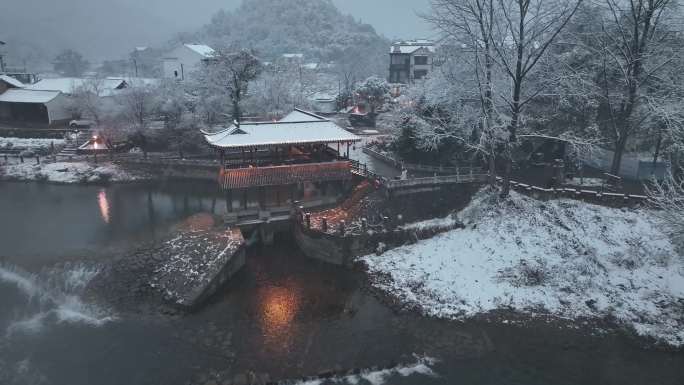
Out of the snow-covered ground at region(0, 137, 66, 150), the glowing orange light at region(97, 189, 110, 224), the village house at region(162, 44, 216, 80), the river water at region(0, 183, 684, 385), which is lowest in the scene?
the river water at region(0, 183, 684, 385)

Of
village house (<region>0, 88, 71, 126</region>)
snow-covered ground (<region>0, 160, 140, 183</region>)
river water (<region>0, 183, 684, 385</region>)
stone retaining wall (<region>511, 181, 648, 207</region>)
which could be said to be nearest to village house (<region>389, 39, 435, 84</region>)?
snow-covered ground (<region>0, 160, 140, 183</region>)

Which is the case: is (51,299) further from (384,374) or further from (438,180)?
(438,180)

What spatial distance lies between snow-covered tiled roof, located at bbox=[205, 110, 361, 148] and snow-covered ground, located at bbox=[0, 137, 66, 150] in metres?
28.3

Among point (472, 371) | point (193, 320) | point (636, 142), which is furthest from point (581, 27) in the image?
point (193, 320)

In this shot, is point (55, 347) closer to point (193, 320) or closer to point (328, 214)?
point (193, 320)

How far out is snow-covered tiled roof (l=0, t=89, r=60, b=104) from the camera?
5141 cm

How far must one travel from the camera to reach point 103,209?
3266 centimetres

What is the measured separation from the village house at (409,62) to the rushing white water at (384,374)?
62809 mm

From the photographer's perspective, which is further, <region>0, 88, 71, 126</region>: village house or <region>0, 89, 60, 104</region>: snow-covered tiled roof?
<region>0, 88, 71, 126</region>: village house

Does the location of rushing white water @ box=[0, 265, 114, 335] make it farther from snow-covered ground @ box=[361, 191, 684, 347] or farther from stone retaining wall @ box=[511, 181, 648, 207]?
stone retaining wall @ box=[511, 181, 648, 207]

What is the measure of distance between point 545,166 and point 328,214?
1622cm

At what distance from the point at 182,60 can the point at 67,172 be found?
37.9 meters

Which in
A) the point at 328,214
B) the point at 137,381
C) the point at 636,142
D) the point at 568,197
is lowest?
the point at 137,381

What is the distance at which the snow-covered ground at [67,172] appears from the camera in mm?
39844
